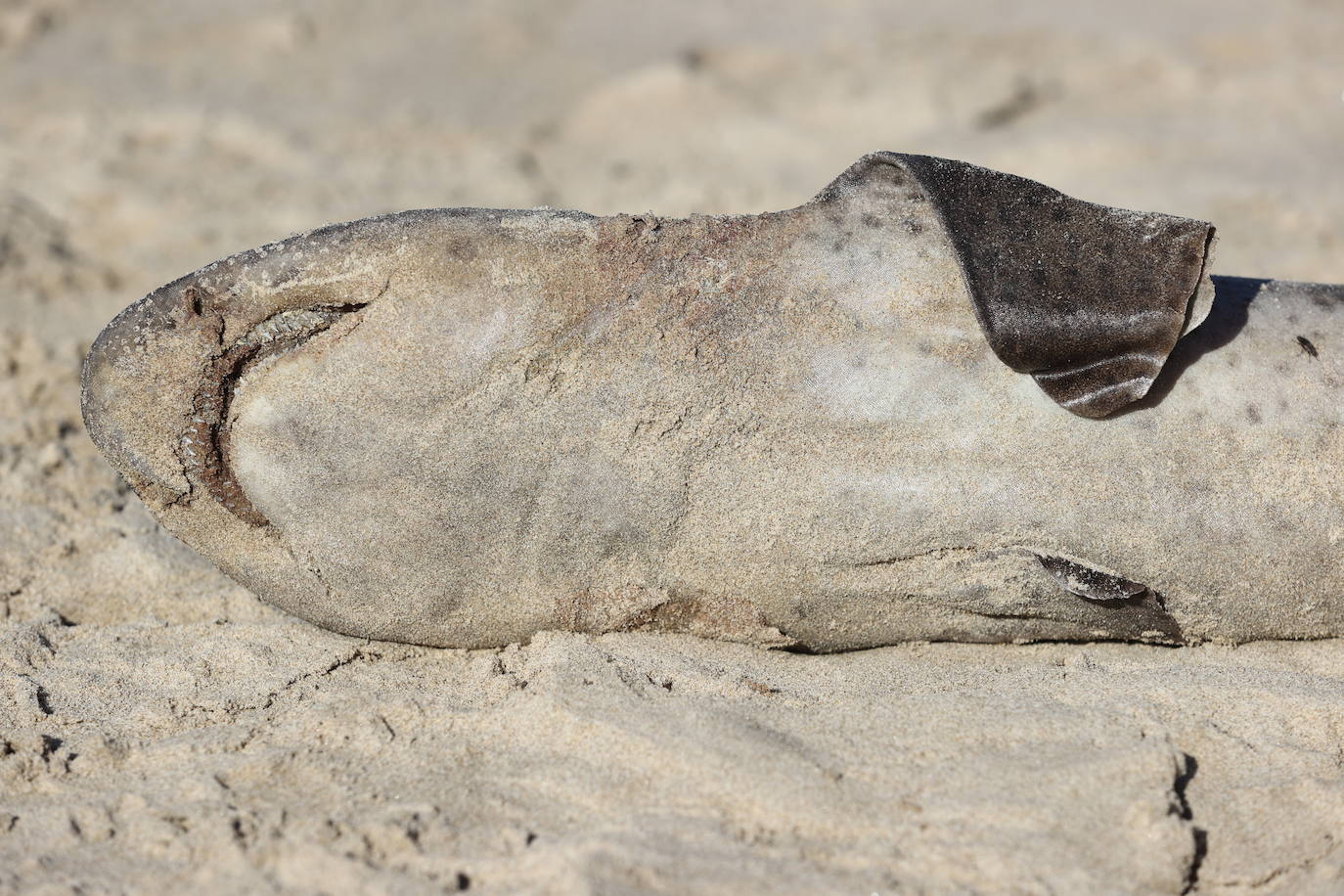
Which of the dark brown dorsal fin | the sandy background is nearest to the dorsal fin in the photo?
the dark brown dorsal fin

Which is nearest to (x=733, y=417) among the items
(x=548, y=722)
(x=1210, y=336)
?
(x=548, y=722)

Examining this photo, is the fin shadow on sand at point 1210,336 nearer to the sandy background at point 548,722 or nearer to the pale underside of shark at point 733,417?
the pale underside of shark at point 733,417

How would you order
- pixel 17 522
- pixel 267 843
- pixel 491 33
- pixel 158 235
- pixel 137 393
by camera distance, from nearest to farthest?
pixel 267 843 → pixel 137 393 → pixel 17 522 → pixel 158 235 → pixel 491 33

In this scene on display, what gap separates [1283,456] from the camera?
222 centimetres

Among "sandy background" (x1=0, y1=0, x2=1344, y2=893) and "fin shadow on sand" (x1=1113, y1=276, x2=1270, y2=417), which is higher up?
"fin shadow on sand" (x1=1113, y1=276, x2=1270, y2=417)

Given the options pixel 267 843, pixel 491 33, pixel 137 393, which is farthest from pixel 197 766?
pixel 491 33

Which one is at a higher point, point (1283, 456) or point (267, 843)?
point (1283, 456)

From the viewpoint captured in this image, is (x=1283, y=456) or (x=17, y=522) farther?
(x=17, y=522)

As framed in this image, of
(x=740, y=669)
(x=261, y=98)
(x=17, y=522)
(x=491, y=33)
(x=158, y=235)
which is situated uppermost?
(x=491, y=33)

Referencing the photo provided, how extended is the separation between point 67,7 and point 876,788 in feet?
18.6

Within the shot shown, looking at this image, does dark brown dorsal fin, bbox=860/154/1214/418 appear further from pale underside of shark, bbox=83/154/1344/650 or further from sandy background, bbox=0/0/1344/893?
sandy background, bbox=0/0/1344/893

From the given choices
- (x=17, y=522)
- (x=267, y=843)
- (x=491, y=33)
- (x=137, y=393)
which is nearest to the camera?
(x=267, y=843)

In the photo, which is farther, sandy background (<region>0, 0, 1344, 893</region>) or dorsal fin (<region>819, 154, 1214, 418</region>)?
dorsal fin (<region>819, 154, 1214, 418</region>)

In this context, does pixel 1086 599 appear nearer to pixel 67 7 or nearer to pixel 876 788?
pixel 876 788
